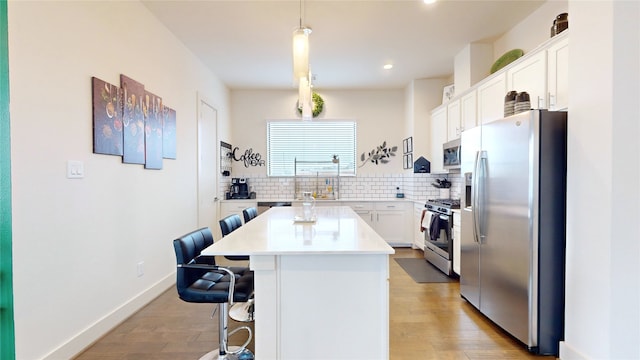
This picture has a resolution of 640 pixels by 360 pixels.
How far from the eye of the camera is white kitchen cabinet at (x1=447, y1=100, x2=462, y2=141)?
13.4 feet

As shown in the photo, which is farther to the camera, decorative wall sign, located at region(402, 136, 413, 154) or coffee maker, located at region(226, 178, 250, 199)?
coffee maker, located at region(226, 178, 250, 199)

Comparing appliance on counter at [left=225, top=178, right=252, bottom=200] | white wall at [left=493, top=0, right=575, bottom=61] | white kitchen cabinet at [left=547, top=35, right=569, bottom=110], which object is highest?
white wall at [left=493, top=0, right=575, bottom=61]

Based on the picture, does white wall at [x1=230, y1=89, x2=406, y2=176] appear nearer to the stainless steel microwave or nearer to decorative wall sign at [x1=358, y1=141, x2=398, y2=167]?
decorative wall sign at [x1=358, y1=141, x2=398, y2=167]

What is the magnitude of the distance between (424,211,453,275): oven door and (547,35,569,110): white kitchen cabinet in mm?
1684

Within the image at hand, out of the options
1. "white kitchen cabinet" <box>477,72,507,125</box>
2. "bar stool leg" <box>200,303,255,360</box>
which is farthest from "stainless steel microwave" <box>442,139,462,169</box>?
"bar stool leg" <box>200,303,255,360</box>

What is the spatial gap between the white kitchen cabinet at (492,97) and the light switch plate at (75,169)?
3.62 m

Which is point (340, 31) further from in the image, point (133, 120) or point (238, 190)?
point (238, 190)

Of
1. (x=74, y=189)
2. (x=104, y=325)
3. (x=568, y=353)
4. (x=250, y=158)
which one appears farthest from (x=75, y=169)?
(x=250, y=158)

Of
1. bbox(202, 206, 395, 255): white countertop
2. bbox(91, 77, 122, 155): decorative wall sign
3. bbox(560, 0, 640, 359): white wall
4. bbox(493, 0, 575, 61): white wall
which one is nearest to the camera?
bbox(202, 206, 395, 255): white countertop

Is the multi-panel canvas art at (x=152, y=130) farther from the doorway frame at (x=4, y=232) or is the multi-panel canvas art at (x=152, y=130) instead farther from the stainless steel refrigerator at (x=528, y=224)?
the stainless steel refrigerator at (x=528, y=224)

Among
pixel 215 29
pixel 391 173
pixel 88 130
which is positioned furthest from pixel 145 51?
pixel 391 173

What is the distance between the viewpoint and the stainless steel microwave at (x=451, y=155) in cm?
393

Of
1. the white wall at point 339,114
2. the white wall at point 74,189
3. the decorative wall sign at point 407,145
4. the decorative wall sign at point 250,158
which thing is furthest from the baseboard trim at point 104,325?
the decorative wall sign at point 407,145

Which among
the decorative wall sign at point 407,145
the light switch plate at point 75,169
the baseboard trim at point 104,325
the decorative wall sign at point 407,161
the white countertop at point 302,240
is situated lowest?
the baseboard trim at point 104,325
